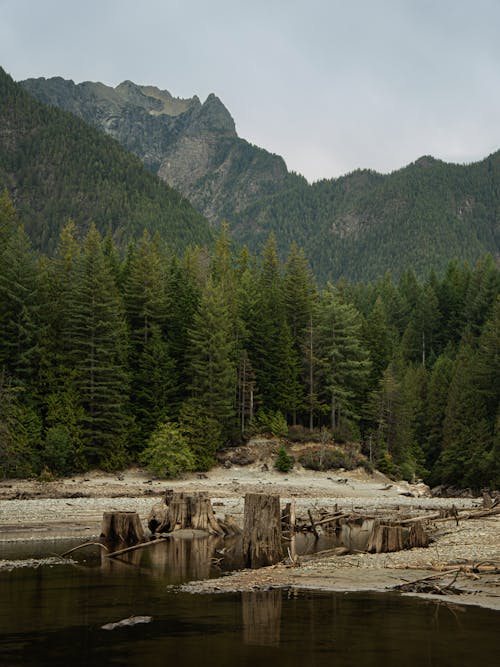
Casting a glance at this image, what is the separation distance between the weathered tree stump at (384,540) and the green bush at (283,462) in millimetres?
35274

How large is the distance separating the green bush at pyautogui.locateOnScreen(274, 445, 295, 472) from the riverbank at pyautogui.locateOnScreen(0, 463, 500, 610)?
57 centimetres

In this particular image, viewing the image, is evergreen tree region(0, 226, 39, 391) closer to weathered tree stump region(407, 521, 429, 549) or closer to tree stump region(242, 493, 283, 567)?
tree stump region(242, 493, 283, 567)

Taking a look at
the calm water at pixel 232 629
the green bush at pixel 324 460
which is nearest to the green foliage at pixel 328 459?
the green bush at pixel 324 460

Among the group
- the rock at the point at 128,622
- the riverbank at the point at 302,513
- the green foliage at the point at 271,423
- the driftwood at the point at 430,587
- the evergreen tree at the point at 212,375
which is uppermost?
the evergreen tree at the point at 212,375

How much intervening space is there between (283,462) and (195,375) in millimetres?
10769

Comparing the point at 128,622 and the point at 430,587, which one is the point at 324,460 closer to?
the point at 430,587

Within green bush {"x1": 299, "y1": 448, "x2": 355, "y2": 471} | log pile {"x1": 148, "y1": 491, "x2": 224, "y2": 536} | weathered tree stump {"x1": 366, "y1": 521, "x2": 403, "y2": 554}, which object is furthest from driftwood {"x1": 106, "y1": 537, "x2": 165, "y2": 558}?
green bush {"x1": 299, "y1": 448, "x2": 355, "y2": 471}

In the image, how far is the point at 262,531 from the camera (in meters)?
19.5

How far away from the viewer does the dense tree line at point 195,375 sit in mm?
53562

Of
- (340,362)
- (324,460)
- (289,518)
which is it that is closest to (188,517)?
A: (289,518)

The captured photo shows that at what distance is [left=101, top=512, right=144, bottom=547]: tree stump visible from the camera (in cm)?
2344

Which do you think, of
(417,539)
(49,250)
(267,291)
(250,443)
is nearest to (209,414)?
(250,443)

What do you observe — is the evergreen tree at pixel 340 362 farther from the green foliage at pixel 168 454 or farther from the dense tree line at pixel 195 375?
the green foliage at pixel 168 454

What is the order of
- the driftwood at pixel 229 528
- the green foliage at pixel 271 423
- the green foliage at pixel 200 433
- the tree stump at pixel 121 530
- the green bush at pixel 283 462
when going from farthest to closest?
the green foliage at pixel 271 423 < the green bush at pixel 283 462 < the green foliage at pixel 200 433 < the driftwood at pixel 229 528 < the tree stump at pixel 121 530
